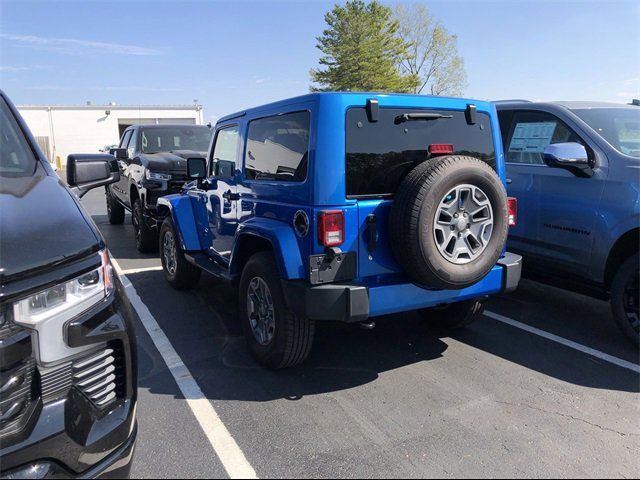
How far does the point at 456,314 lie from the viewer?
4.23 metres

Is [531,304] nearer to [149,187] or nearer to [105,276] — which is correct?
[105,276]

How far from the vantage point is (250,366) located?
3.68 metres

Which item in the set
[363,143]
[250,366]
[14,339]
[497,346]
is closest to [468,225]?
[363,143]

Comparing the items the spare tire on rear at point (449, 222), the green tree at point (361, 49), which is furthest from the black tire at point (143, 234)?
the green tree at point (361, 49)

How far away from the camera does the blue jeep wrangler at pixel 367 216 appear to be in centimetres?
302

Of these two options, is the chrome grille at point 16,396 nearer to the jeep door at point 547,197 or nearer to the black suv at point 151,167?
the jeep door at point 547,197

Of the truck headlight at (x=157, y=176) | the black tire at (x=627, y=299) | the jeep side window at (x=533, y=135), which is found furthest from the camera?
the truck headlight at (x=157, y=176)

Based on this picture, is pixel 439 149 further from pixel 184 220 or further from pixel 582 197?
pixel 184 220

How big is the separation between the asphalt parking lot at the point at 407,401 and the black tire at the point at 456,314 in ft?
0.38

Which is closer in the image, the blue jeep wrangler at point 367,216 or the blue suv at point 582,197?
the blue jeep wrangler at point 367,216

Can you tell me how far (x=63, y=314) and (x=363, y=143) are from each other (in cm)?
205

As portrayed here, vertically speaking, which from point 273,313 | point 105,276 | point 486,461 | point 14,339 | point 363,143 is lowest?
point 486,461

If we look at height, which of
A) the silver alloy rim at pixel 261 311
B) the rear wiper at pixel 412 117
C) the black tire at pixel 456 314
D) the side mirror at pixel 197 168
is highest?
the rear wiper at pixel 412 117

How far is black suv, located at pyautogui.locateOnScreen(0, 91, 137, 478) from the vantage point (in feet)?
5.74
